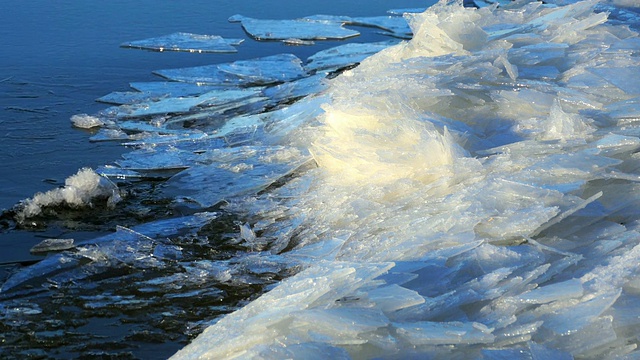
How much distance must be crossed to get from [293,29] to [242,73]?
3.85 ft

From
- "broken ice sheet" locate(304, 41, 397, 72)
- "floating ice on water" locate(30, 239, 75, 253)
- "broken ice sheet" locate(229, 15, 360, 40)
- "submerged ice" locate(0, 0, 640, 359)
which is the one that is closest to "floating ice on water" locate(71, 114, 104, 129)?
"submerged ice" locate(0, 0, 640, 359)

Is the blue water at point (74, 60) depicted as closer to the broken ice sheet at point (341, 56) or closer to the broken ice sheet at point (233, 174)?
the broken ice sheet at point (341, 56)

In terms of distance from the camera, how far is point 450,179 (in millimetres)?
2865

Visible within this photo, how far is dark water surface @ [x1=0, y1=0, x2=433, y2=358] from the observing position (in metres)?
2.84

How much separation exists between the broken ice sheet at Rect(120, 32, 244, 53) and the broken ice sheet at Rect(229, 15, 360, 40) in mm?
280

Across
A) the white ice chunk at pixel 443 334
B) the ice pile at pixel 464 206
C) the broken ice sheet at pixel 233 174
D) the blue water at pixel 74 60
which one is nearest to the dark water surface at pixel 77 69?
the blue water at pixel 74 60

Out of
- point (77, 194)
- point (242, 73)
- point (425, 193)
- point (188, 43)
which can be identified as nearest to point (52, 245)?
point (77, 194)

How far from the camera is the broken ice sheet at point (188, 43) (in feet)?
17.9

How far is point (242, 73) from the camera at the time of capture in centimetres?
504

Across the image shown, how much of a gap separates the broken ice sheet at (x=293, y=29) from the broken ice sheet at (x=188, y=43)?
0.92 ft

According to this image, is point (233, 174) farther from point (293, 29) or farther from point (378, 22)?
point (378, 22)

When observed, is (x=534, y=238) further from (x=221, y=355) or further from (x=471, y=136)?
(x=221, y=355)

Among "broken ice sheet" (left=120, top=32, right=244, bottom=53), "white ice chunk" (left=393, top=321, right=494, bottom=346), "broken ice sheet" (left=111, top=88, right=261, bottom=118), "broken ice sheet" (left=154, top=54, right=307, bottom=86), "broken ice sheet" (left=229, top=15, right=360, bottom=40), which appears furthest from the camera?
"broken ice sheet" (left=229, top=15, right=360, bottom=40)

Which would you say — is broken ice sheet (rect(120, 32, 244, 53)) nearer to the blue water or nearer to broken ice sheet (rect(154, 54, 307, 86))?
the blue water
